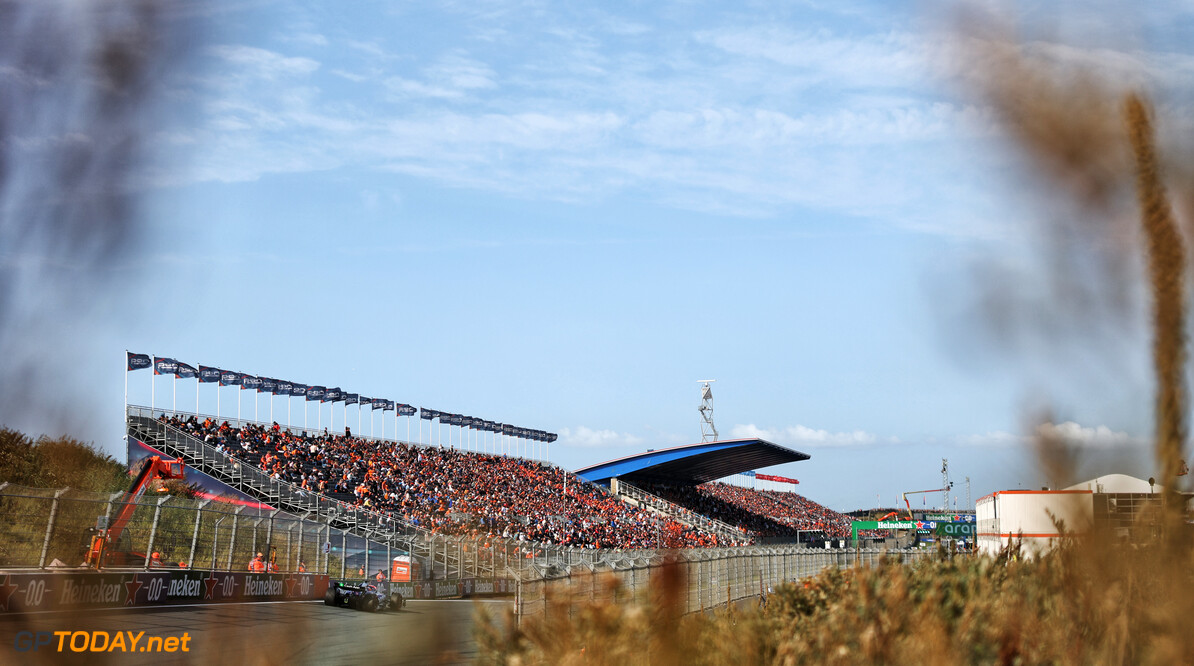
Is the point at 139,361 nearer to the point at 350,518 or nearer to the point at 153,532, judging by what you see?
the point at 350,518

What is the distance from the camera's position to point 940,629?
510 cm

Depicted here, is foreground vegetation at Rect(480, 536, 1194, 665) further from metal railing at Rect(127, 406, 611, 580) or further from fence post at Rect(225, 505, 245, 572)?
metal railing at Rect(127, 406, 611, 580)

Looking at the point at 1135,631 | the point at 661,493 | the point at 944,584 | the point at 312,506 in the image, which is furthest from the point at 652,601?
the point at 661,493

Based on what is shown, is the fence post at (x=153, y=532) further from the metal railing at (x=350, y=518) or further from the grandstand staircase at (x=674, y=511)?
Answer: the grandstand staircase at (x=674, y=511)

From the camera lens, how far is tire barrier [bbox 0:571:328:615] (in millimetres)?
19891

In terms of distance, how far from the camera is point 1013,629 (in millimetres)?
7020

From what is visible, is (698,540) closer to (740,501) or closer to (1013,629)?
(740,501)

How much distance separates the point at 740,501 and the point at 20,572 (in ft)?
295

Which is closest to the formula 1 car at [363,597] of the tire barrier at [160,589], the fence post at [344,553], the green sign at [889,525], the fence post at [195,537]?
the tire barrier at [160,589]

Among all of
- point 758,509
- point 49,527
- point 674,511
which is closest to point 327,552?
point 49,527

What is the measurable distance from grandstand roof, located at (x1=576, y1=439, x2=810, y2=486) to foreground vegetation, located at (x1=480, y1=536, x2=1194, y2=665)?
69089mm

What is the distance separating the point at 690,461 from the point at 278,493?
154 feet

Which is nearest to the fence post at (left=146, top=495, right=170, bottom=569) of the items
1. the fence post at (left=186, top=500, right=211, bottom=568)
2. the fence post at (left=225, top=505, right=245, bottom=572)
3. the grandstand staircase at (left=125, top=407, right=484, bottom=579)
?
the fence post at (left=186, top=500, right=211, bottom=568)

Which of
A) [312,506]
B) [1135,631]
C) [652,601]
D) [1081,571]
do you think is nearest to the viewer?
[652,601]
